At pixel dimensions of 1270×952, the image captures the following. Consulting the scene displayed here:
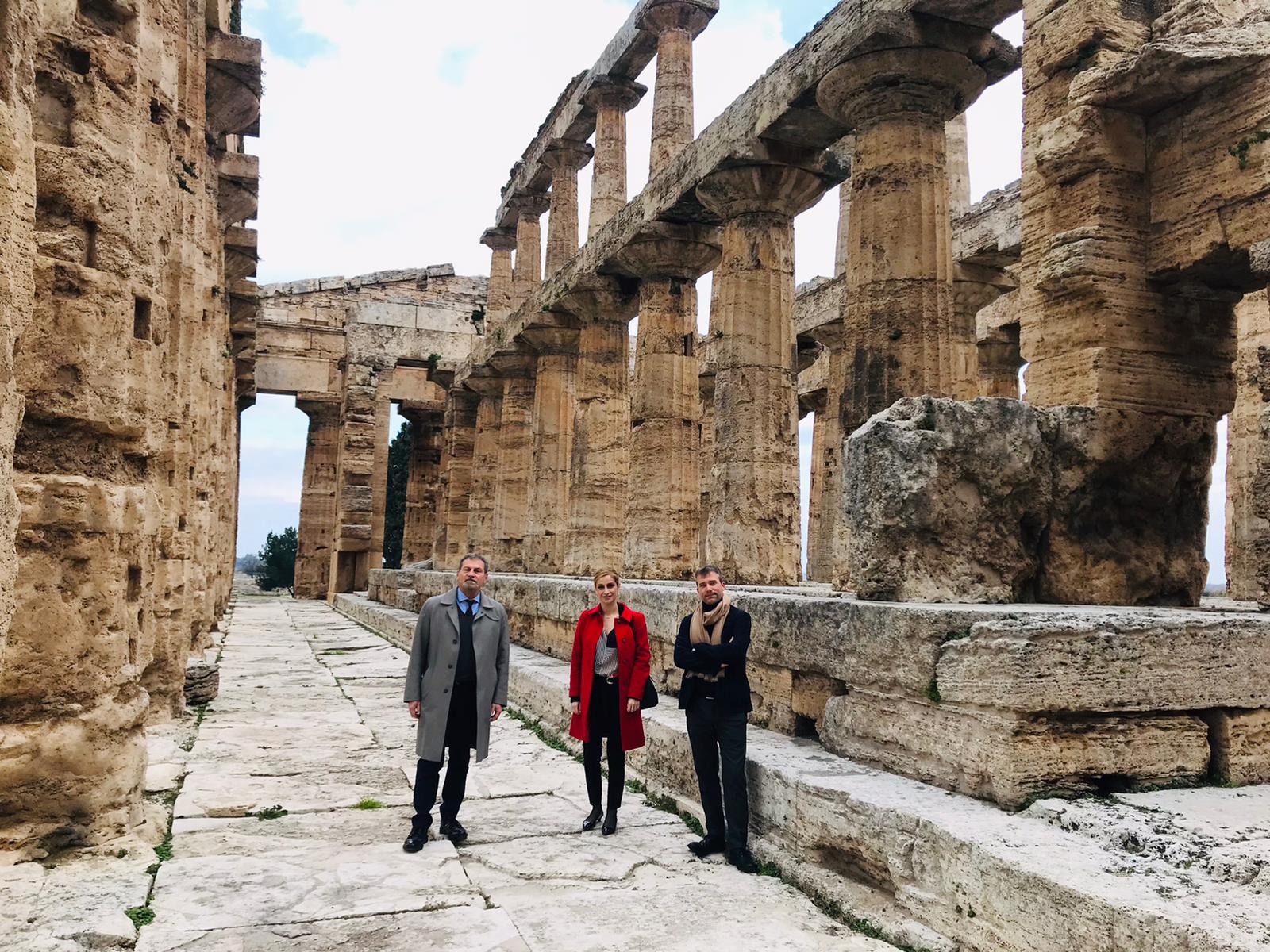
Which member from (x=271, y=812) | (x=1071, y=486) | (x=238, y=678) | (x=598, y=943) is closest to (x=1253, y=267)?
(x=1071, y=486)

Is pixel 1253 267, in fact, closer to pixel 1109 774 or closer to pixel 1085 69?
pixel 1085 69

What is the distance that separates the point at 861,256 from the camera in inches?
342

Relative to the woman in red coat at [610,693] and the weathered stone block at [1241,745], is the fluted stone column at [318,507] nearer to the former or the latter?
the woman in red coat at [610,693]

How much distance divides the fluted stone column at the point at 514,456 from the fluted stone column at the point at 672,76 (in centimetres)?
509

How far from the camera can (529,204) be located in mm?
22969

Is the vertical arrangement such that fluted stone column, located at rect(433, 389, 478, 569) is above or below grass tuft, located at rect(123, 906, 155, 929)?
above

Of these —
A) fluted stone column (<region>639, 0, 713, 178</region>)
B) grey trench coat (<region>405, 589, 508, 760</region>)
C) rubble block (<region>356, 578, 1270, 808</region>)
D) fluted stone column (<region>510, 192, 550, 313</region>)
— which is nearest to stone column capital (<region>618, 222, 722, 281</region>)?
fluted stone column (<region>639, 0, 713, 178</region>)

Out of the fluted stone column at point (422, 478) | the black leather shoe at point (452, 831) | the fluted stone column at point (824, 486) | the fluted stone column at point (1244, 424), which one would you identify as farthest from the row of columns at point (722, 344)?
the fluted stone column at point (422, 478)

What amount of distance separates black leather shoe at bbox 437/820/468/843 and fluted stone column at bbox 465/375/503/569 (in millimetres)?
15365

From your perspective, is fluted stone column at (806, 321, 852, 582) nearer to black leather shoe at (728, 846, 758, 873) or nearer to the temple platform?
the temple platform

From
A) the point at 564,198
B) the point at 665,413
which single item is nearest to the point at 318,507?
the point at 564,198

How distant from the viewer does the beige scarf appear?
464cm

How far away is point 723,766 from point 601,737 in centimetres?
83

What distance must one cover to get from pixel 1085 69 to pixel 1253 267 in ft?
5.73
